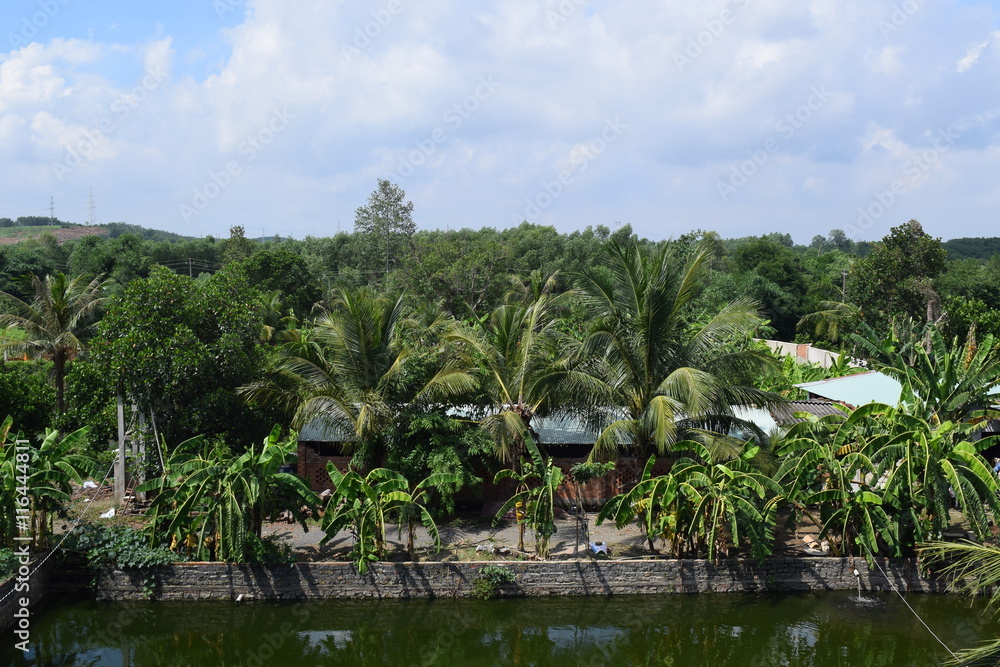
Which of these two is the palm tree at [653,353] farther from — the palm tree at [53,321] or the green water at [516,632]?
the palm tree at [53,321]

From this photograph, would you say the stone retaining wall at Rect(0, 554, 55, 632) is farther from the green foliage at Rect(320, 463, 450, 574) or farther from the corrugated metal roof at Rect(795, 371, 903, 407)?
the corrugated metal roof at Rect(795, 371, 903, 407)

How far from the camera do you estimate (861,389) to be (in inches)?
675

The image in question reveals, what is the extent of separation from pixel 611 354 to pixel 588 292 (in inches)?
45.2

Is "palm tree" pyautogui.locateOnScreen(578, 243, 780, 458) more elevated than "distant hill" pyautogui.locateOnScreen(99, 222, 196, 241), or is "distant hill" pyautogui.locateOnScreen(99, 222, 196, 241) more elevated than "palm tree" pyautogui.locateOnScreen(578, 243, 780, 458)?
"distant hill" pyautogui.locateOnScreen(99, 222, 196, 241)

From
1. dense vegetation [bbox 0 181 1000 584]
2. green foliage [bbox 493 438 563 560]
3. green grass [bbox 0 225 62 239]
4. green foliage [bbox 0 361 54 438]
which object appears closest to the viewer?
dense vegetation [bbox 0 181 1000 584]

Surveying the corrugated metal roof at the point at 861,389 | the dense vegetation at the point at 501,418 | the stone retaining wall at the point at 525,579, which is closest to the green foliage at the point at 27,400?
the dense vegetation at the point at 501,418

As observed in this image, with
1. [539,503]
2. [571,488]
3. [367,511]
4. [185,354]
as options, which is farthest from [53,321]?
[539,503]

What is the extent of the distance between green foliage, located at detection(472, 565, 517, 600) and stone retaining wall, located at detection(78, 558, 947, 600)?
89mm

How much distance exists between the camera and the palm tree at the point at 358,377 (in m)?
12.5

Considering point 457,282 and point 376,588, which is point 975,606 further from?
point 457,282

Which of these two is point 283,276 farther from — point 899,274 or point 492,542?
point 899,274

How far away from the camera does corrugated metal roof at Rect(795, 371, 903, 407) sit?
Result: 1620cm

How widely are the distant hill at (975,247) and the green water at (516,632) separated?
84.5 metres

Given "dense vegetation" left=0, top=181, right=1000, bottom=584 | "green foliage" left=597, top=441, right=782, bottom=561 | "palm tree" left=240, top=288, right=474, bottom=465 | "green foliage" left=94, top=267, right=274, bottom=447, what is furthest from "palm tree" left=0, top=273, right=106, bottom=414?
"green foliage" left=597, top=441, right=782, bottom=561
